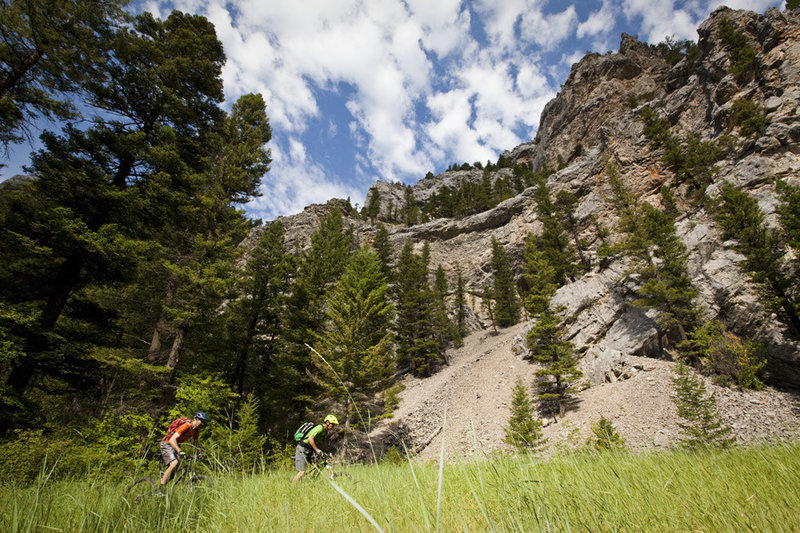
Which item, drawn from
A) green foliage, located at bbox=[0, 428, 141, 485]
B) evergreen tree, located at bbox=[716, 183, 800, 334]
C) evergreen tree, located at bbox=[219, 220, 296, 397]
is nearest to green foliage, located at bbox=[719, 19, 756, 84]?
evergreen tree, located at bbox=[716, 183, 800, 334]

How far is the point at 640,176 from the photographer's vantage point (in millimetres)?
37188

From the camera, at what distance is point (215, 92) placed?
13711mm

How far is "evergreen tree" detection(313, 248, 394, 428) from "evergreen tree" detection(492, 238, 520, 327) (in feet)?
85.5

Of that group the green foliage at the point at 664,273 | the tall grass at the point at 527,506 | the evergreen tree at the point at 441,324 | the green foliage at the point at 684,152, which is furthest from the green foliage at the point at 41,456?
the green foliage at the point at 684,152

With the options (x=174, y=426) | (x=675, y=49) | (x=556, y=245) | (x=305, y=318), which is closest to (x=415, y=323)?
(x=305, y=318)

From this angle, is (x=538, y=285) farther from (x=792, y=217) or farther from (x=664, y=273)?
(x=792, y=217)

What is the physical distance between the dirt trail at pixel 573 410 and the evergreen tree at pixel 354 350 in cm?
410

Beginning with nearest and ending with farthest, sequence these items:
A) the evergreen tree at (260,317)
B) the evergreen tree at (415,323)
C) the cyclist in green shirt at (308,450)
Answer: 1. the cyclist in green shirt at (308,450)
2. the evergreen tree at (260,317)
3. the evergreen tree at (415,323)

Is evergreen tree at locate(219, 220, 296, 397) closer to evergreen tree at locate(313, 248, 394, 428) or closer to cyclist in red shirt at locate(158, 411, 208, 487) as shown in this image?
evergreen tree at locate(313, 248, 394, 428)

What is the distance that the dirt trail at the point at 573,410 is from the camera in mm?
12469

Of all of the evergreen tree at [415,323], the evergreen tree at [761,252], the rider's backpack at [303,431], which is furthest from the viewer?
the evergreen tree at [415,323]

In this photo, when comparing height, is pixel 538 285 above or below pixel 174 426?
above

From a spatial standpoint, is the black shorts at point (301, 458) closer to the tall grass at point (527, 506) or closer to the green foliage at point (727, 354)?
the tall grass at point (527, 506)

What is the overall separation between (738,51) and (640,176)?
46.6ft
